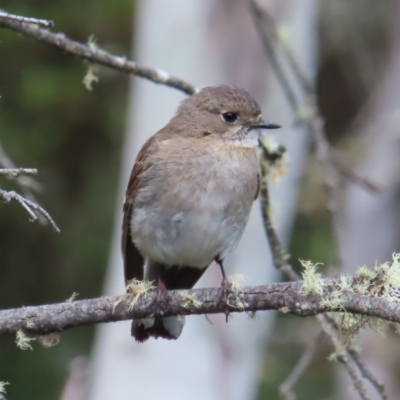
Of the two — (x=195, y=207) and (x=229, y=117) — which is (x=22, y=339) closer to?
(x=195, y=207)

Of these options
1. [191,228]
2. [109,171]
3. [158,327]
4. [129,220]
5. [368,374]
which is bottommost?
[368,374]

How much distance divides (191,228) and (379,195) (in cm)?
546

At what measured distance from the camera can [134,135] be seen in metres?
7.02

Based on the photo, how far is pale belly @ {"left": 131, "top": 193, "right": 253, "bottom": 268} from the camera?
3.93 meters

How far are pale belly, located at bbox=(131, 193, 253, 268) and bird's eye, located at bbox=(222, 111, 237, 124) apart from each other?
1.50 feet

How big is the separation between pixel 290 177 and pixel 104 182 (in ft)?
8.99

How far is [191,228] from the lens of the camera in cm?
394

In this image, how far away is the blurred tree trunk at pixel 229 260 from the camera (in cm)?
666

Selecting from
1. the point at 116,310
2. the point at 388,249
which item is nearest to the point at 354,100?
the point at 388,249

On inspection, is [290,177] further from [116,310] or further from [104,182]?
[116,310]

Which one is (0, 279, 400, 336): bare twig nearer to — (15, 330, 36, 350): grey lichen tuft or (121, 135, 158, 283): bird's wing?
(15, 330, 36, 350): grey lichen tuft

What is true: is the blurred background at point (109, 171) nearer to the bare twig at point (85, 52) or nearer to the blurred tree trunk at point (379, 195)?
the blurred tree trunk at point (379, 195)

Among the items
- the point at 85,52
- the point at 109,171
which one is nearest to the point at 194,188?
the point at 85,52

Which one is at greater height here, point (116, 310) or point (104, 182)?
point (104, 182)
